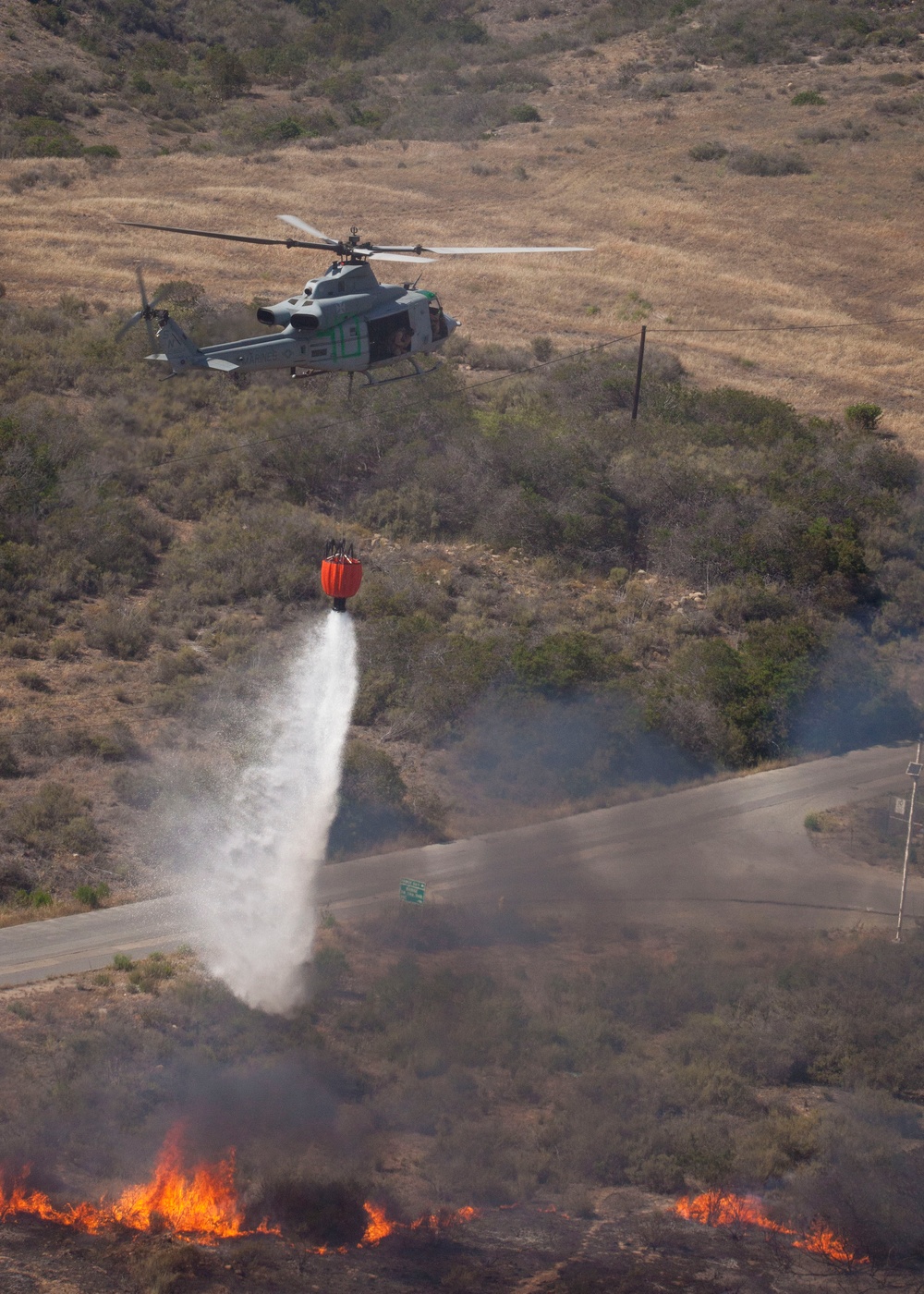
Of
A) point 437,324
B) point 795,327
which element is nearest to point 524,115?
point 795,327

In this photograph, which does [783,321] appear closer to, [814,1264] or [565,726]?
[565,726]

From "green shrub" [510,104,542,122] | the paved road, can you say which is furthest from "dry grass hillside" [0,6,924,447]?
the paved road

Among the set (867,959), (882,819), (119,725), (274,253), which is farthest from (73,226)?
(867,959)

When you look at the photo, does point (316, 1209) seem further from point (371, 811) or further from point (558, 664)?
point (558, 664)

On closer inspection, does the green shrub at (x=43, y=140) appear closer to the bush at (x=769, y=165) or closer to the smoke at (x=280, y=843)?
the bush at (x=769, y=165)

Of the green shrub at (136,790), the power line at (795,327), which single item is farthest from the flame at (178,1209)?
the power line at (795,327)
